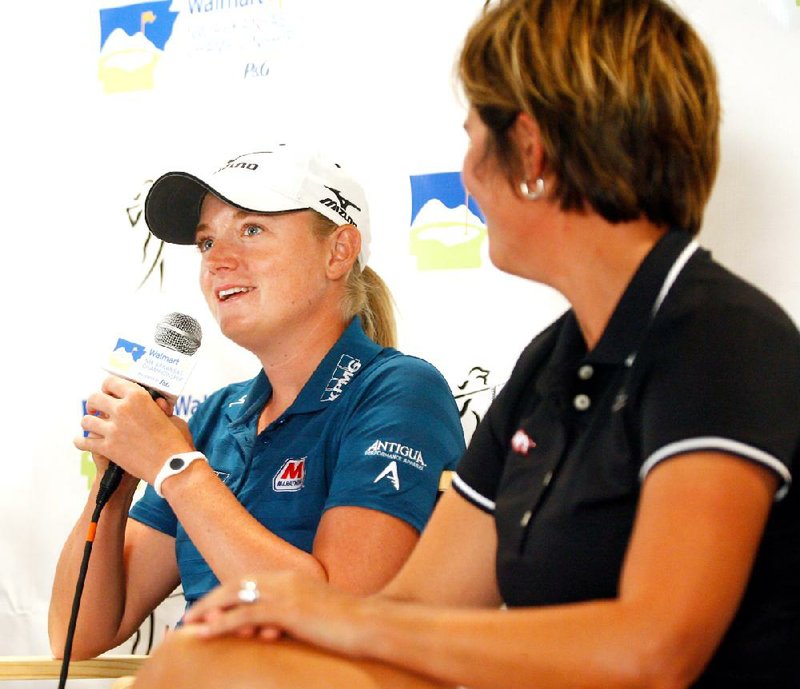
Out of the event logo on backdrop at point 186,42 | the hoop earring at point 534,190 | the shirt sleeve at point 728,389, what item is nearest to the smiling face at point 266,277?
the event logo on backdrop at point 186,42

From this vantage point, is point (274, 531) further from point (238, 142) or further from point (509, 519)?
point (238, 142)

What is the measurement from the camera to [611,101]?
85cm

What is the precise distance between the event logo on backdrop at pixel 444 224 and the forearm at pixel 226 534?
0.58 meters

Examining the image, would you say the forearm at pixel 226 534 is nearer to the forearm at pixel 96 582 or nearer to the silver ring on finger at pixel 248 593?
the forearm at pixel 96 582

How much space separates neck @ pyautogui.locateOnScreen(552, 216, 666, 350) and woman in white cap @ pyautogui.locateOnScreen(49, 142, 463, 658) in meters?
0.54

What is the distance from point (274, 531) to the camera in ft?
4.80

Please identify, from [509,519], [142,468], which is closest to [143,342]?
[142,468]

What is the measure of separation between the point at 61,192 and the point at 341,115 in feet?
2.04

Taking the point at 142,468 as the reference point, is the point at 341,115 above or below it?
above

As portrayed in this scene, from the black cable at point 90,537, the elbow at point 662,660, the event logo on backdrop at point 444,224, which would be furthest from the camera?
the event logo on backdrop at point 444,224

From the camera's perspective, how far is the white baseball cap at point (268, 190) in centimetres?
155

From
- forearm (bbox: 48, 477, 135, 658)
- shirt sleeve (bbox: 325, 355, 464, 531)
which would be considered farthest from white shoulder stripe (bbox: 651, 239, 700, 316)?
forearm (bbox: 48, 477, 135, 658)

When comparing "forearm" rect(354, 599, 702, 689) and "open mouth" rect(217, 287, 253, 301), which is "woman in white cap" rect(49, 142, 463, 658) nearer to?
"open mouth" rect(217, 287, 253, 301)

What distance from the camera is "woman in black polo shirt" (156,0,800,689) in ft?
2.36
